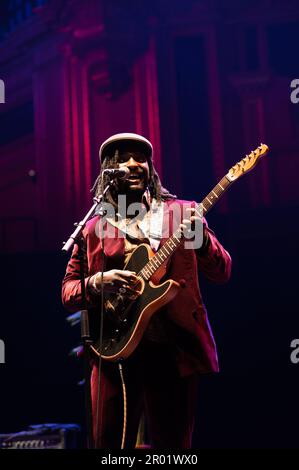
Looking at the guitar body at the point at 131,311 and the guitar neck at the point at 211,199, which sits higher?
the guitar neck at the point at 211,199

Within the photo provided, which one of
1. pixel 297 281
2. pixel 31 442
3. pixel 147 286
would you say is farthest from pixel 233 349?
pixel 147 286

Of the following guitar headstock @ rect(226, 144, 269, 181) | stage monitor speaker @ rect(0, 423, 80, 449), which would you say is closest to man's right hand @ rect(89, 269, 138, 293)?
guitar headstock @ rect(226, 144, 269, 181)

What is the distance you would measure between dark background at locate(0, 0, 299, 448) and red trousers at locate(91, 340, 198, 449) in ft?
9.21

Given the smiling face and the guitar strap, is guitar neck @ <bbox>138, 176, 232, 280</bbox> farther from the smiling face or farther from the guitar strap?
the smiling face

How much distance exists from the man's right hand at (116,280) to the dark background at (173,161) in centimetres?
278

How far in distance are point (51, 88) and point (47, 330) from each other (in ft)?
8.03

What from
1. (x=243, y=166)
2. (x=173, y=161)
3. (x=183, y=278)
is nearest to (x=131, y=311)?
(x=183, y=278)

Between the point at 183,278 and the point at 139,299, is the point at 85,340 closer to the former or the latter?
the point at 139,299

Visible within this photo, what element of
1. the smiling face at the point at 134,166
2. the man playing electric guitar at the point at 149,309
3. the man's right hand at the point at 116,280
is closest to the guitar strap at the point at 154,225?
the man playing electric guitar at the point at 149,309

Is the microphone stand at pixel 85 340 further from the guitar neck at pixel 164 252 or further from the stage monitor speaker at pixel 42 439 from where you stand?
the stage monitor speaker at pixel 42 439

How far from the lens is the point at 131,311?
291 centimetres

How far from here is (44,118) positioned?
22.4 feet

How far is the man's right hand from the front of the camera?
290cm

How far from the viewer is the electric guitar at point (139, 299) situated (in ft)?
9.25
